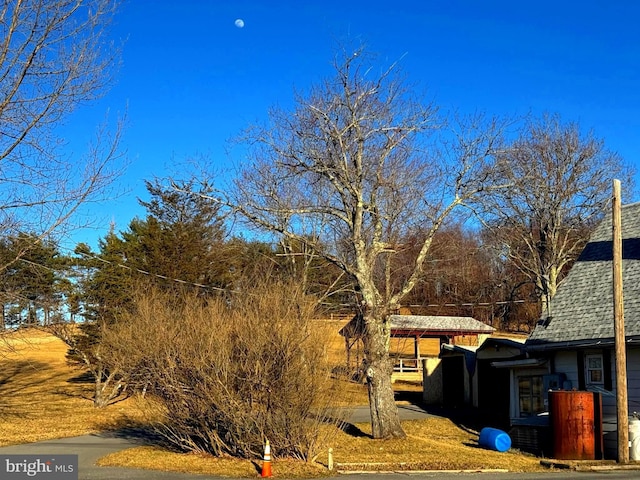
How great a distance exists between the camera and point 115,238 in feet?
121

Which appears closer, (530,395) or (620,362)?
(620,362)

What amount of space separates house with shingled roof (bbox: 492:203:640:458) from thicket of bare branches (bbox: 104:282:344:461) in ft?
24.6

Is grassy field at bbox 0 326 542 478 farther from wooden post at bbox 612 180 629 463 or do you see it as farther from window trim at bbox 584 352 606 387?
window trim at bbox 584 352 606 387

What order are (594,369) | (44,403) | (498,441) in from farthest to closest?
(44,403) < (594,369) < (498,441)

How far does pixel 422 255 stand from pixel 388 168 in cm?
317

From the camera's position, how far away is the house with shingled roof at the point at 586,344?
1848 cm

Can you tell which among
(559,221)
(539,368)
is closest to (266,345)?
(539,368)

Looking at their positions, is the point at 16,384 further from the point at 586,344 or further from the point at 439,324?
the point at 586,344

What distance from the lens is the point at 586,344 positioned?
19.2 metres

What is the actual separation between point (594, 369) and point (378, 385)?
6123mm

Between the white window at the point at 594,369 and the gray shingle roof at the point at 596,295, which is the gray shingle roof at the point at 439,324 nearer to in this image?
the gray shingle roof at the point at 596,295

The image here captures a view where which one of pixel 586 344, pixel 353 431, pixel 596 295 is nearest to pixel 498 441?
pixel 586 344

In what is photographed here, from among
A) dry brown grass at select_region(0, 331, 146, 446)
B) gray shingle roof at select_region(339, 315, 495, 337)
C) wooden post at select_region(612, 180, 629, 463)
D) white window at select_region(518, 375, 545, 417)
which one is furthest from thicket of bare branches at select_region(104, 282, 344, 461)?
gray shingle roof at select_region(339, 315, 495, 337)

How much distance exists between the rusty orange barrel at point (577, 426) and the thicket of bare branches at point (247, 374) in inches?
236
